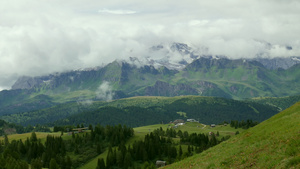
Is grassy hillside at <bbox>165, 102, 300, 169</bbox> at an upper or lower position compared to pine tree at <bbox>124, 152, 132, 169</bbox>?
upper

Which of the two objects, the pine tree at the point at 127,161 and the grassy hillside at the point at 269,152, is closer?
the grassy hillside at the point at 269,152

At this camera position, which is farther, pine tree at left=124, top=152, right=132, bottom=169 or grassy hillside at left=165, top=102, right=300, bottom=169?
pine tree at left=124, top=152, right=132, bottom=169

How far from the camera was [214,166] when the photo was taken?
150 feet

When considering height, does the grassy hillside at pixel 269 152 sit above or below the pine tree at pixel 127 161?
above

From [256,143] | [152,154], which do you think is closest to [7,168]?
[152,154]

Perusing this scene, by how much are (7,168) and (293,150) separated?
105m

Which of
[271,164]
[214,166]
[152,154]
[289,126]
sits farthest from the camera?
[152,154]

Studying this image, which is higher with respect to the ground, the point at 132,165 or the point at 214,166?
the point at 214,166

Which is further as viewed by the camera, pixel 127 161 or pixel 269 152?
pixel 127 161

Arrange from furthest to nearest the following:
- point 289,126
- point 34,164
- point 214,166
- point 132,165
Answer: point 132,165, point 34,164, point 289,126, point 214,166

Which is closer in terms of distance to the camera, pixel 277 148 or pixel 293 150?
pixel 293 150

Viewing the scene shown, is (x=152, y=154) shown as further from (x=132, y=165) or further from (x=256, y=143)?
(x=256, y=143)

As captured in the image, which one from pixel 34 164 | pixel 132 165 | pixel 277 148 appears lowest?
pixel 132 165

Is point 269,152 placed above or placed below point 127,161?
above
